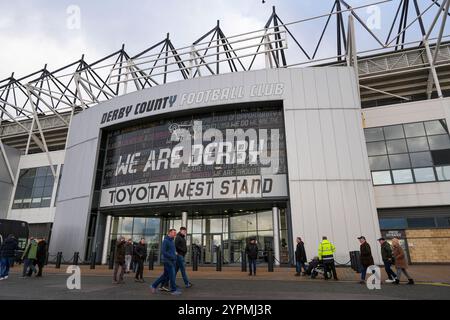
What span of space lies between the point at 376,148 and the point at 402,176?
2440mm

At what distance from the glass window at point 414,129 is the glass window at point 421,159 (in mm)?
1338

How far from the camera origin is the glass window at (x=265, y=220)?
62.5 feet

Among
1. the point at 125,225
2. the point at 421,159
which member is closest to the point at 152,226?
the point at 125,225

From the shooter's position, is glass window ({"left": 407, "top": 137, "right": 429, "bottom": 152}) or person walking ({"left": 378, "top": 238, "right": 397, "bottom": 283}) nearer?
person walking ({"left": 378, "top": 238, "right": 397, "bottom": 283})

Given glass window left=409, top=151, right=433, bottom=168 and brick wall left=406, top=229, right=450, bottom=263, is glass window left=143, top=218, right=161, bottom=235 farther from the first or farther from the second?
glass window left=409, top=151, right=433, bottom=168

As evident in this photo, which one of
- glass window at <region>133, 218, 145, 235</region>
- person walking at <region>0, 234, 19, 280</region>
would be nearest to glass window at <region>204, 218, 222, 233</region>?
glass window at <region>133, 218, 145, 235</region>

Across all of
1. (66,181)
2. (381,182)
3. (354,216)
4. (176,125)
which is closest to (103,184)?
(66,181)

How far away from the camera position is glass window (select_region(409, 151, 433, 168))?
18.6m

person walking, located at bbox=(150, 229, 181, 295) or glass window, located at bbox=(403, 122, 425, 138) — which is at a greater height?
glass window, located at bbox=(403, 122, 425, 138)

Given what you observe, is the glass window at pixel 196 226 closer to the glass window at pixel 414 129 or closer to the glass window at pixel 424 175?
the glass window at pixel 424 175

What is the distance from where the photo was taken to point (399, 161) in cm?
1917

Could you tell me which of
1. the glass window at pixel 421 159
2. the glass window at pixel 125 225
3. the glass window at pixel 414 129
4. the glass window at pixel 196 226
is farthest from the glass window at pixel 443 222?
the glass window at pixel 125 225

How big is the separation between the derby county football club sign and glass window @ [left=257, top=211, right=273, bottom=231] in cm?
265
